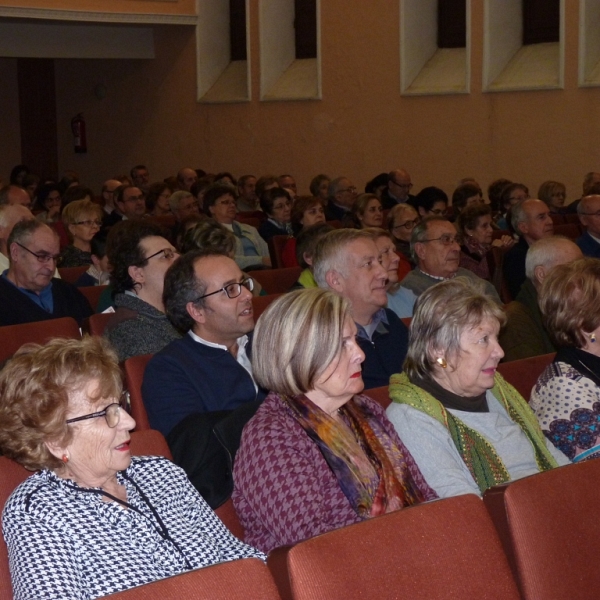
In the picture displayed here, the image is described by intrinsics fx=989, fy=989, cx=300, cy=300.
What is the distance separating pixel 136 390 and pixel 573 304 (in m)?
1.32

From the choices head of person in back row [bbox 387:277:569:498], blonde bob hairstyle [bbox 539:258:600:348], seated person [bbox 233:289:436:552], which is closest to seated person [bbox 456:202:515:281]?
blonde bob hairstyle [bbox 539:258:600:348]

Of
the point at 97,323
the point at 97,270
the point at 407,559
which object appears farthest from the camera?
the point at 97,270

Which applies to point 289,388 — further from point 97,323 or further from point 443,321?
point 97,323

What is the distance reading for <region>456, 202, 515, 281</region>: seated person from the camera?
6039mm

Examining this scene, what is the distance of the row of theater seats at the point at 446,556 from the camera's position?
61.0 inches

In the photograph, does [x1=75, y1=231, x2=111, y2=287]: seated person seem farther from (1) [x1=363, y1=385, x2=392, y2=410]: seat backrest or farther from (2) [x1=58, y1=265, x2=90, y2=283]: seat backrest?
(1) [x1=363, y1=385, x2=392, y2=410]: seat backrest

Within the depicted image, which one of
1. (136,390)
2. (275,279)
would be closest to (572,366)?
(136,390)

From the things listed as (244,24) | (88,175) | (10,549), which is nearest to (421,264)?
(10,549)

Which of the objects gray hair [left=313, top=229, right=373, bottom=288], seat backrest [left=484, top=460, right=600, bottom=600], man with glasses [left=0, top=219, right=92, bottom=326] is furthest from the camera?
man with glasses [left=0, top=219, right=92, bottom=326]

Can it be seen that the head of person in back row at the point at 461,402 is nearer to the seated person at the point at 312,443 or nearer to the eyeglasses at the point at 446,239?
the seated person at the point at 312,443

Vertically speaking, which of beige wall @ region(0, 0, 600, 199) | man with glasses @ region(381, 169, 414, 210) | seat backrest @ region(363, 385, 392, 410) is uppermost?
beige wall @ region(0, 0, 600, 199)

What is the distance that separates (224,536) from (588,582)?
0.74 m

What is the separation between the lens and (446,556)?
1715mm

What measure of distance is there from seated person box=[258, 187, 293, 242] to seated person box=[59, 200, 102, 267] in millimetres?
1962
